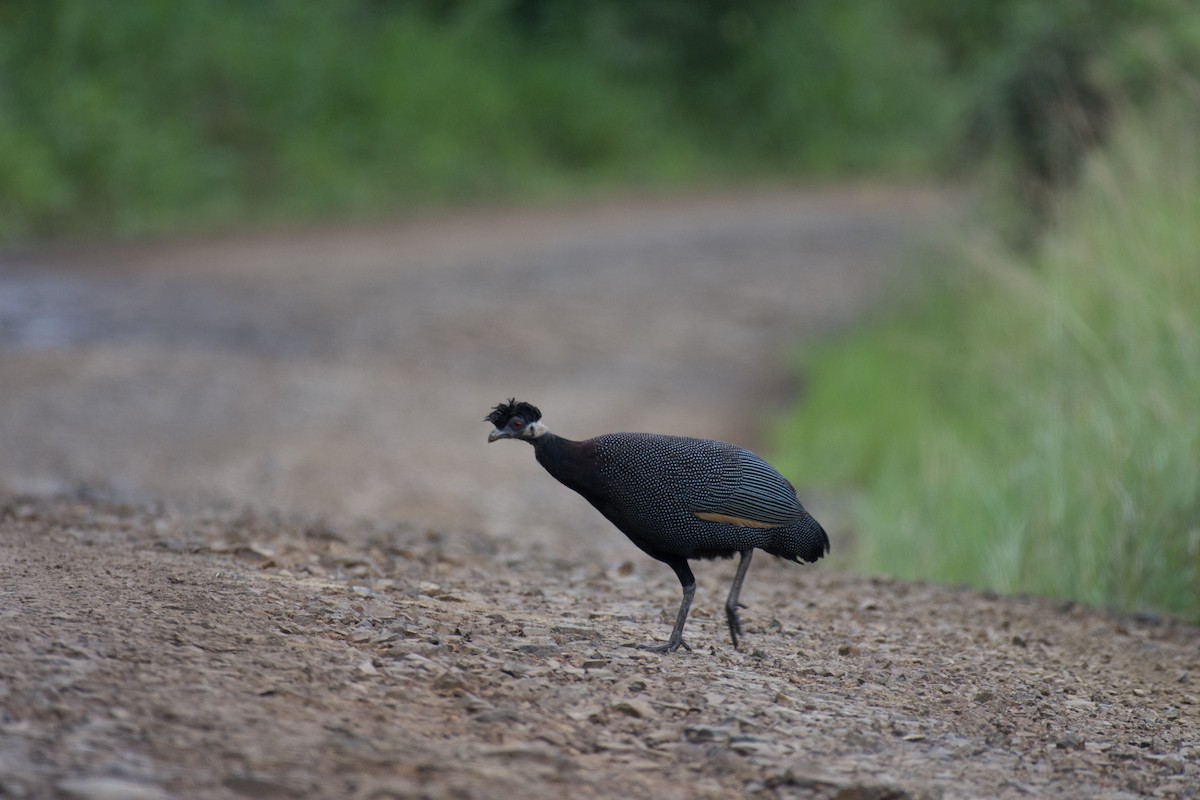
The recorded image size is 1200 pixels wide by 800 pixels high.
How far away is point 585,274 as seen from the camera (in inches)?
517

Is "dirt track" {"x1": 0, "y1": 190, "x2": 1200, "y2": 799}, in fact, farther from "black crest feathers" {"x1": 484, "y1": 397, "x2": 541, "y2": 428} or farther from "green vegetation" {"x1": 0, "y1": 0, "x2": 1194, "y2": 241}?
"green vegetation" {"x1": 0, "y1": 0, "x2": 1194, "y2": 241}

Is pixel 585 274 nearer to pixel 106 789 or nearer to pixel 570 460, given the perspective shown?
pixel 570 460

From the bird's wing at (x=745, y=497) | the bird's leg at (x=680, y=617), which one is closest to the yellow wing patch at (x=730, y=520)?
the bird's wing at (x=745, y=497)

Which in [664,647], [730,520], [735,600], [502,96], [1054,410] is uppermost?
[502,96]

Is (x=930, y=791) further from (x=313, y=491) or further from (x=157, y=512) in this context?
(x=313, y=491)

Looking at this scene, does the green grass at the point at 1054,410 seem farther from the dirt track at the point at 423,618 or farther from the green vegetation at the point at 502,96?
the green vegetation at the point at 502,96

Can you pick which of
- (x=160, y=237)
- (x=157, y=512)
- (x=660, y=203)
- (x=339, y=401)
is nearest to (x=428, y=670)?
(x=157, y=512)

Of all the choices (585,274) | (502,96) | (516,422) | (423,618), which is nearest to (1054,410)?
(516,422)

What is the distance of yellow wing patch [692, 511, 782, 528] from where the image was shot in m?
3.85

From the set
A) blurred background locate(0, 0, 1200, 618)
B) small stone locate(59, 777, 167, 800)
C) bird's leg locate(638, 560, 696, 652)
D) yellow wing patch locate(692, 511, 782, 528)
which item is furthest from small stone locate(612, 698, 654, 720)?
blurred background locate(0, 0, 1200, 618)

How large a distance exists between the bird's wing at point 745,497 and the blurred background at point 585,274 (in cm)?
208

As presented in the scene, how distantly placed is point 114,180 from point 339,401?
212 inches

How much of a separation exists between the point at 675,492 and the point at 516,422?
0.42 m

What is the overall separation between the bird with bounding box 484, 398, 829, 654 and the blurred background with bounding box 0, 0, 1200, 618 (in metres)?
2.11
